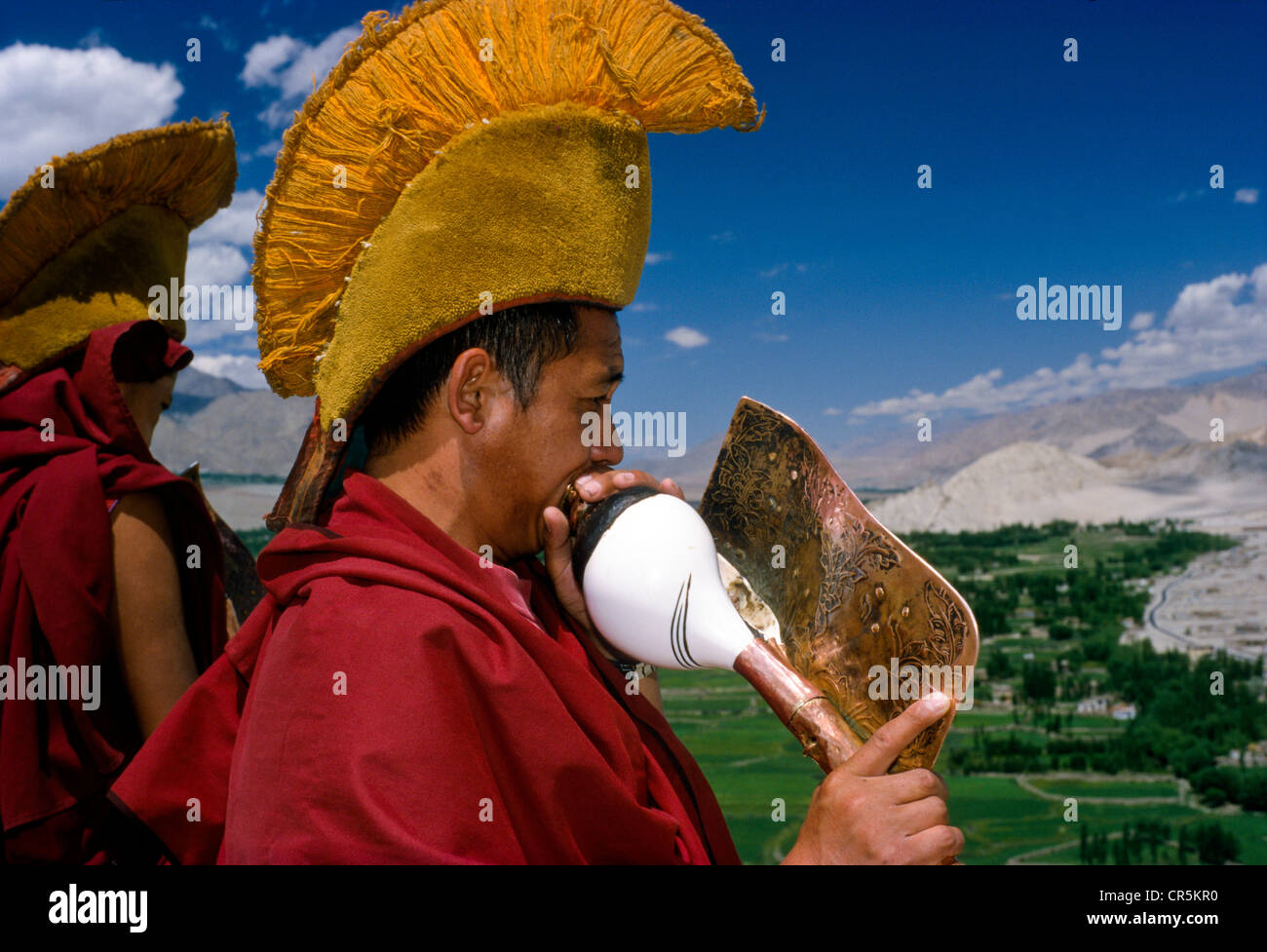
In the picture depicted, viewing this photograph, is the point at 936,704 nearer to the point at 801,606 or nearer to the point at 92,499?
the point at 801,606

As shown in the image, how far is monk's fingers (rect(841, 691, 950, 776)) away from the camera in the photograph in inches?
44.9

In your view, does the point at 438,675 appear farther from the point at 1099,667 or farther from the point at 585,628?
the point at 1099,667

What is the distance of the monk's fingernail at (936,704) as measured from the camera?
45.0 inches

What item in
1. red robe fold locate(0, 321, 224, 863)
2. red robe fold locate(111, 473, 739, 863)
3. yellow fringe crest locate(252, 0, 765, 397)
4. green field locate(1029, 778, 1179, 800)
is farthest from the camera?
green field locate(1029, 778, 1179, 800)

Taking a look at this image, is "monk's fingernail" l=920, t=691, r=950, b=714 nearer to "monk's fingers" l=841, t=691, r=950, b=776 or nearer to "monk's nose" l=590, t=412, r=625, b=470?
"monk's fingers" l=841, t=691, r=950, b=776

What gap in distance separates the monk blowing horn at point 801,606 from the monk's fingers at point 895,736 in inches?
1.2

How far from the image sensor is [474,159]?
1346 millimetres

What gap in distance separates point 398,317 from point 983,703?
807 cm

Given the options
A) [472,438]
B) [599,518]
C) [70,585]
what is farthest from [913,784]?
[70,585]
